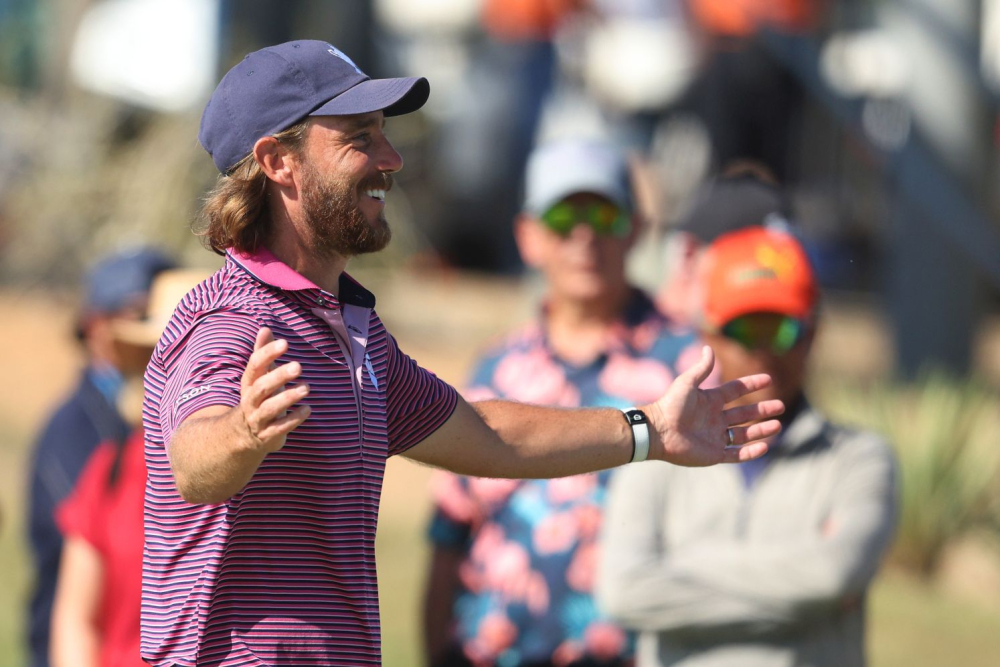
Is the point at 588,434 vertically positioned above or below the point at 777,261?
below

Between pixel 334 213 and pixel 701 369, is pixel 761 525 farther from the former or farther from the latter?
pixel 334 213

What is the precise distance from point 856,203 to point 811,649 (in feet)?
64.6

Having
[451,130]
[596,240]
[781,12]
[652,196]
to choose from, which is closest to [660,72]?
[451,130]

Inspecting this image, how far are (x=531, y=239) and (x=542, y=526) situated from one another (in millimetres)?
1181

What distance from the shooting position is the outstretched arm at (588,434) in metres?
3.02

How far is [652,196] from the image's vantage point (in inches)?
239

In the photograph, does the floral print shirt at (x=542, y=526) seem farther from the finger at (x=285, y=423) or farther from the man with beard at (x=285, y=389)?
the finger at (x=285, y=423)

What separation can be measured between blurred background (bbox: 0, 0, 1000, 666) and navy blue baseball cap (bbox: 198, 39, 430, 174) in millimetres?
3199

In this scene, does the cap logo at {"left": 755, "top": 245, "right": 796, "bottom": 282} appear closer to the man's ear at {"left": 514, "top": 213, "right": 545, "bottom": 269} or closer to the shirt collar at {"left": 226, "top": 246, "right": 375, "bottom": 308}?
the man's ear at {"left": 514, "top": 213, "right": 545, "bottom": 269}

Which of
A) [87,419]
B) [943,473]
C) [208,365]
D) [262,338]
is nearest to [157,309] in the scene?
[87,419]

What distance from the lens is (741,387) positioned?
3.13 metres

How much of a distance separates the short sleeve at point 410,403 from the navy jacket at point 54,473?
2184 mm

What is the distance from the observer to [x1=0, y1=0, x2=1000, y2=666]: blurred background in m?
9.10

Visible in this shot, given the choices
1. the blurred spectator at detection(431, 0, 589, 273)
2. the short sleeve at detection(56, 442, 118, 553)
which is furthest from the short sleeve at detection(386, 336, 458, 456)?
the blurred spectator at detection(431, 0, 589, 273)
